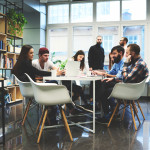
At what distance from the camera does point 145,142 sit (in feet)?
7.90

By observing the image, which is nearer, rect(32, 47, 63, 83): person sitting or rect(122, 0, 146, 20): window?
rect(32, 47, 63, 83): person sitting

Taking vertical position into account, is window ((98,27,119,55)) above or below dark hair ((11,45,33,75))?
above

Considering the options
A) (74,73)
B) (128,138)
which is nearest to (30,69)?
(74,73)

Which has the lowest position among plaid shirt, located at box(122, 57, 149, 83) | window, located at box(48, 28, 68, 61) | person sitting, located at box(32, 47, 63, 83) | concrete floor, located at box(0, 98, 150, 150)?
concrete floor, located at box(0, 98, 150, 150)

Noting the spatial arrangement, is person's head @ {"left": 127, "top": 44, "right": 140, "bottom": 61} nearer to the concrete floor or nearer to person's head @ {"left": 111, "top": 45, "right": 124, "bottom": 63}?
person's head @ {"left": 111, "top": 45, "right": 124, "bottom": 63}

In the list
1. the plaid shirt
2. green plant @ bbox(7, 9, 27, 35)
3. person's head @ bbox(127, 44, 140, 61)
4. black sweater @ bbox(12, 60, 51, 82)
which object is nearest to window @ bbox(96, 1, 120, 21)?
green plant @ bbox(7, 9, 27, 35)

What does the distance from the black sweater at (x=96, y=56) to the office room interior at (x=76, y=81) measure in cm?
31

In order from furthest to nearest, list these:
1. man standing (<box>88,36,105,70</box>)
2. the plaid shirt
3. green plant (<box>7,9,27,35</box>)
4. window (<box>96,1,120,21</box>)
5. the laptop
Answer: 1. window (<box>96,1,120,21</box>)
2. man standing (<box>88,36,105,70</box>)
3. green plant (<box>7,9,27,35</box>)
4. the plaid shirt
5. the laptop

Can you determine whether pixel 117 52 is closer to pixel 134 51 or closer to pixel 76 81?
pixel 134 51

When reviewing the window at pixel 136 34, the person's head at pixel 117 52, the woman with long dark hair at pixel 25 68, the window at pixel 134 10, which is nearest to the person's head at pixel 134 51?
the person's head at pixel 117 52

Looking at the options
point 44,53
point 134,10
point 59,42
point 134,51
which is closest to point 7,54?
point 44,53

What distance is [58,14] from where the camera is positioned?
24.8 feet

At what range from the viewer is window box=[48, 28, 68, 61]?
7.59m

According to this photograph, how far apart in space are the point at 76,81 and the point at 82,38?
11.8 ft
